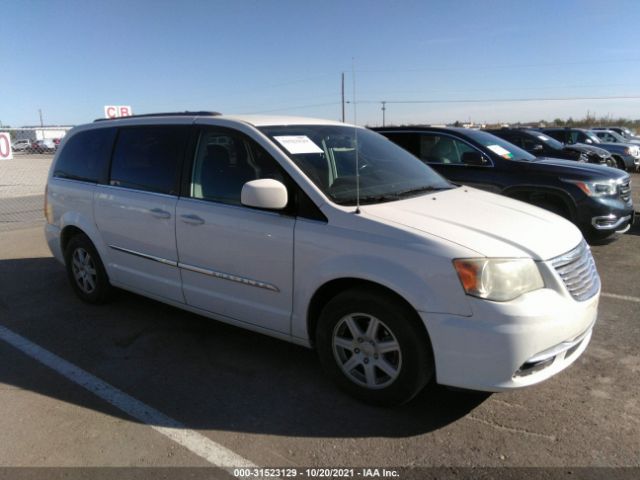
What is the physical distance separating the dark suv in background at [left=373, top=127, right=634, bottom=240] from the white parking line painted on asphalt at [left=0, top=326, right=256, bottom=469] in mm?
5409

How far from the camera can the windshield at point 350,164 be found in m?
3.46

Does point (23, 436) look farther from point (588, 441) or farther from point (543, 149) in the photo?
point (543, 149)

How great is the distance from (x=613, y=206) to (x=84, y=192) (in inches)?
248

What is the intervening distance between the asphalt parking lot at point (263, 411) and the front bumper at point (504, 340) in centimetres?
39

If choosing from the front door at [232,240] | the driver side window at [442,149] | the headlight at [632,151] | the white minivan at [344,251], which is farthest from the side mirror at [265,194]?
the headlight at [632,151]

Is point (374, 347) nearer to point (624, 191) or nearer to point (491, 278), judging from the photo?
point (491, 278)

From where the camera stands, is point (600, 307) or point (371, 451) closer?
point (371, 451)

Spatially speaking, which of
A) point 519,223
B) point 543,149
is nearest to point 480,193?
point 519,223

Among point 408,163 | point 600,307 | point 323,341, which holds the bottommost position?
point 600,307

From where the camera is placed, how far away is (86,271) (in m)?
5.05

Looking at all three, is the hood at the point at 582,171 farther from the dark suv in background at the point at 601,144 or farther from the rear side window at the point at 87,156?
the dark suv in background at the point at 601,144

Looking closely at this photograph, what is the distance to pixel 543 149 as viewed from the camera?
10.2 metres

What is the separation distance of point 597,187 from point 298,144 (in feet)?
15.7

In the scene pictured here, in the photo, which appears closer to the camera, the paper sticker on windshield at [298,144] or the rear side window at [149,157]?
the paper sticker on windshield at [298,144]
